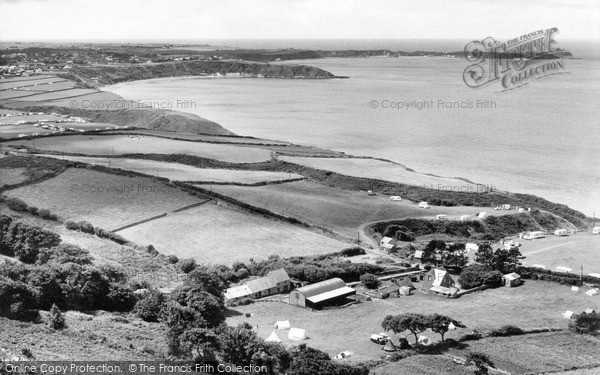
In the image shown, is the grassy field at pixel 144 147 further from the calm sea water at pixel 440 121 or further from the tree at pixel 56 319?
the tree at pixel 56 319

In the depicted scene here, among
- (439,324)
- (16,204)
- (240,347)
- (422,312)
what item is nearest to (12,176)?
(16,204)

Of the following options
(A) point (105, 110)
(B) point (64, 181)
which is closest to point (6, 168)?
(B) point (64, 181)

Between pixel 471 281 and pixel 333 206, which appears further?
pixel 333 206

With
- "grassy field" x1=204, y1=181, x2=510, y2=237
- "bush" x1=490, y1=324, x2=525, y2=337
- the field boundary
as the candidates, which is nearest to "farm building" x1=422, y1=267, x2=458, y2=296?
"bush" x1=490, y1=324, x2=525, y2=337

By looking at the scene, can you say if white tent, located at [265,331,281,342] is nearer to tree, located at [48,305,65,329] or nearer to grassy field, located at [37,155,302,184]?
tree, located at [48,305,65,329]

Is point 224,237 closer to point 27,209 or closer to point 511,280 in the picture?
point 27,209

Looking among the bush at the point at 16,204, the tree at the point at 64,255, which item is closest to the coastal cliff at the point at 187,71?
the bush at the point at 16,204
